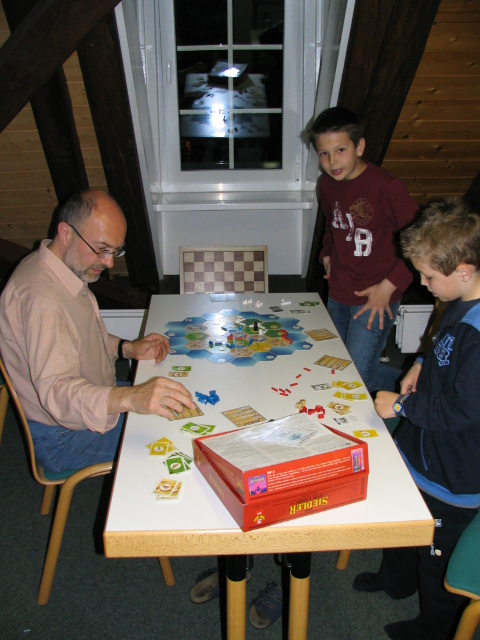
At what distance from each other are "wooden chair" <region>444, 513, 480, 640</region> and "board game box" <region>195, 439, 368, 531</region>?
418 millimetres

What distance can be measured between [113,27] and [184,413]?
5.50 feet

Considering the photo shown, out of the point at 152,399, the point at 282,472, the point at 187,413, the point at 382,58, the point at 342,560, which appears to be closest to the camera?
the point at 282,472

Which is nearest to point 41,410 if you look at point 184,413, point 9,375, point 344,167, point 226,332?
point 9,375

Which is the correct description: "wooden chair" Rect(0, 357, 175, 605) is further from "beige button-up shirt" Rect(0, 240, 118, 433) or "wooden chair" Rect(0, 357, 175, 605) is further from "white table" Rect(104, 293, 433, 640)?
"white table" Rect(104, 293, 433, 640)

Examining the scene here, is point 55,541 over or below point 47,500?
over

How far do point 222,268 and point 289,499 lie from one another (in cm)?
192

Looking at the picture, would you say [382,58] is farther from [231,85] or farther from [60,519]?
[60,519]

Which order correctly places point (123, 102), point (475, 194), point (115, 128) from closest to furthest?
point (123, 102)
point (115, 128)
point (475, 194)

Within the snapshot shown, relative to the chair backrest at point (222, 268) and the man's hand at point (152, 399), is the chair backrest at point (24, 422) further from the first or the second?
the chair backrest at point (222, 268)

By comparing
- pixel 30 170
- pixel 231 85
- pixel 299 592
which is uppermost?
pixel 231 85

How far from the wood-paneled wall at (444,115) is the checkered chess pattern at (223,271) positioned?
0.93 metres

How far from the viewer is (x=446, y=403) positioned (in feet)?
4.58

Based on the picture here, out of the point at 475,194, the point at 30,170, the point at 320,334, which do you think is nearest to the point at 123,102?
the point at 30,170

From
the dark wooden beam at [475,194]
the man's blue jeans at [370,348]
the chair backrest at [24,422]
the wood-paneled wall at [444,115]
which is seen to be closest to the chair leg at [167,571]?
the chair backrest at [24,422]
